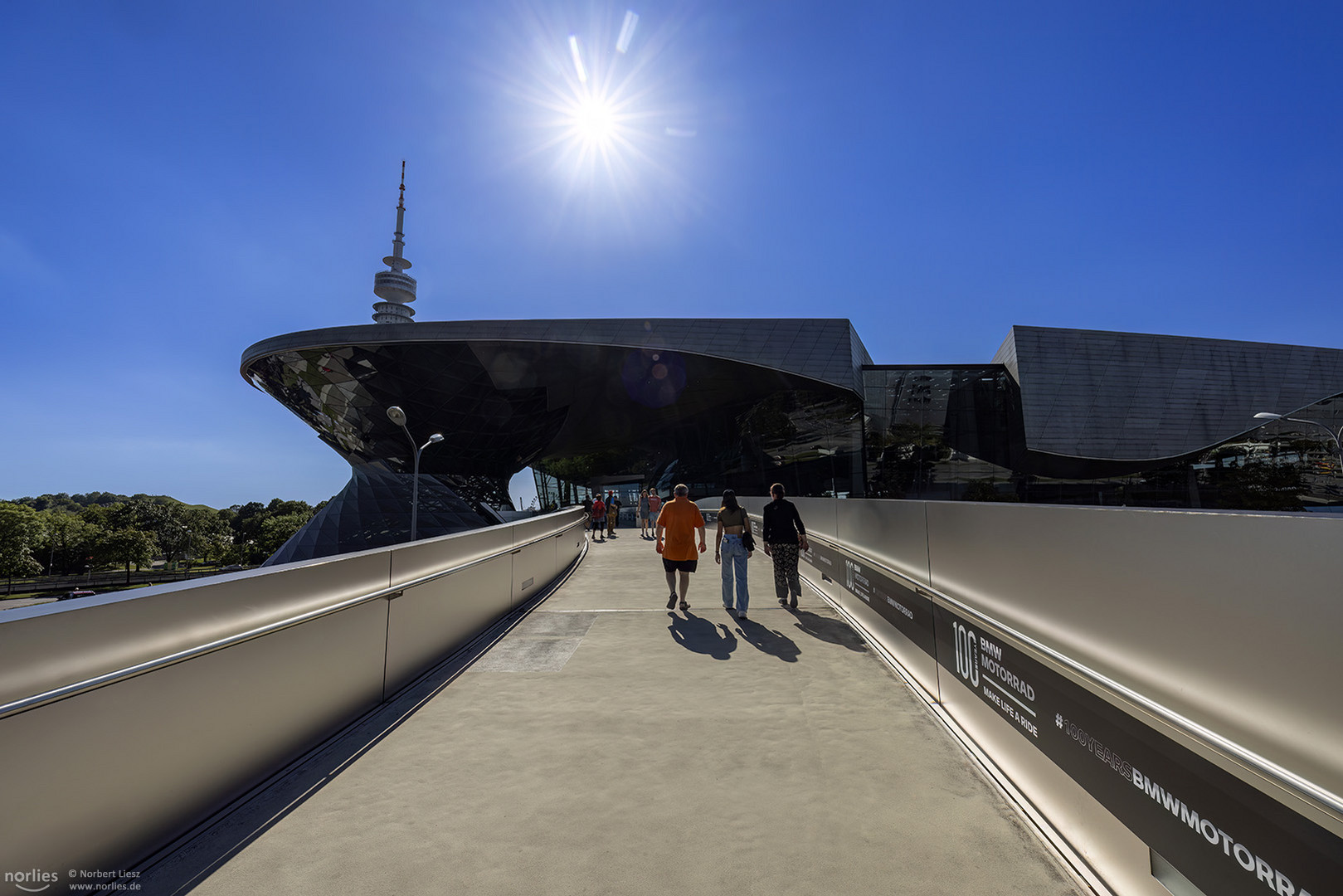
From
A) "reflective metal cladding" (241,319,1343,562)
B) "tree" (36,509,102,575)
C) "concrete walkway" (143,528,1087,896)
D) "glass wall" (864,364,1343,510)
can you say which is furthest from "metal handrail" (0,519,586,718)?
"tree" (36,509,102,575)

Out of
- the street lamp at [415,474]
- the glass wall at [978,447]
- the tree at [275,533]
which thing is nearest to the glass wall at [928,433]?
the glass wall at [978,447]

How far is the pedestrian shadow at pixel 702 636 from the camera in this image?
5816 millimetres

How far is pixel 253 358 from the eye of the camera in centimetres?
4634

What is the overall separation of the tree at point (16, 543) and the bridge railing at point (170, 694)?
9643 cm

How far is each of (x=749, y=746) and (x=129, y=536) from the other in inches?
4052

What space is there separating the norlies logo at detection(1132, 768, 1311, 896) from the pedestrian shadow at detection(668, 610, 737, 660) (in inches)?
146

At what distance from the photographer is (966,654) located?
3.80 metres

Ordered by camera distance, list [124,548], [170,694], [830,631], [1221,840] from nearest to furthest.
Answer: [1221,840], [170,694], [830,631], [124,548]

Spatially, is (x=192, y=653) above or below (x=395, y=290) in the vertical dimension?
below

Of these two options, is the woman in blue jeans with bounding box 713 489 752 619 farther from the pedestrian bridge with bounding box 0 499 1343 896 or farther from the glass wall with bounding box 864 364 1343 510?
the glass wall with bounding box 864 364 1343 510

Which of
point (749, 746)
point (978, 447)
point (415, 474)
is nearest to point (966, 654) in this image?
point (749, 746)

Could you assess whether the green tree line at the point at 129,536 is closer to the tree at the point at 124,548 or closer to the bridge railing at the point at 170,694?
the tree at the point at 124,548

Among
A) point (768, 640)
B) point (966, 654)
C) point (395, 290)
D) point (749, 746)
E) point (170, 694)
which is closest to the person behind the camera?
point (170, 694)

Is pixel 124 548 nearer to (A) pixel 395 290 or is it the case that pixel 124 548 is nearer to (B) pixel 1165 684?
(A) pixel 395 290
